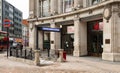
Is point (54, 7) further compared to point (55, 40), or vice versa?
point (54, 7)

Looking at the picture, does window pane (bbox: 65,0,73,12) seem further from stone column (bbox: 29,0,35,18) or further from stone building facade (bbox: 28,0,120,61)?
stone column (bbox: 29,0,35,18)

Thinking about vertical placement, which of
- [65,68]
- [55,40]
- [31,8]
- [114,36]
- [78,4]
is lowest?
[65,68]

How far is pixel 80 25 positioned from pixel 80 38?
1701 millimetres

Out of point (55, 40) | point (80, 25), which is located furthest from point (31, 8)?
point (80, 25)

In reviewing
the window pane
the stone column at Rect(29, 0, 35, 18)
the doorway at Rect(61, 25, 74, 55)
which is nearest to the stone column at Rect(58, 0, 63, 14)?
the window pane

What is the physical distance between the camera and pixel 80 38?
31.3m

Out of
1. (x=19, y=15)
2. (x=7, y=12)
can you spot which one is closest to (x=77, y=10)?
(x=7, y=12)

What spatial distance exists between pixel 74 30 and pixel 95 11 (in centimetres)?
608

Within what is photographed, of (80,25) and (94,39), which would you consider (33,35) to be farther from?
(94,39)

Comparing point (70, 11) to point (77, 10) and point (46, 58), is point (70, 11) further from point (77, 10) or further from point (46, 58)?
point (46, 58)

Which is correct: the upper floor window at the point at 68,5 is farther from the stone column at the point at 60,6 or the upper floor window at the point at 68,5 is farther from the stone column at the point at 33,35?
the stone column at the point at 33,35

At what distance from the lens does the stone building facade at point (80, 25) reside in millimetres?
23875

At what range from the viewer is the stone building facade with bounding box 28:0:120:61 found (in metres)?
23.9

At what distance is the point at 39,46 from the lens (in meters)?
42.8
